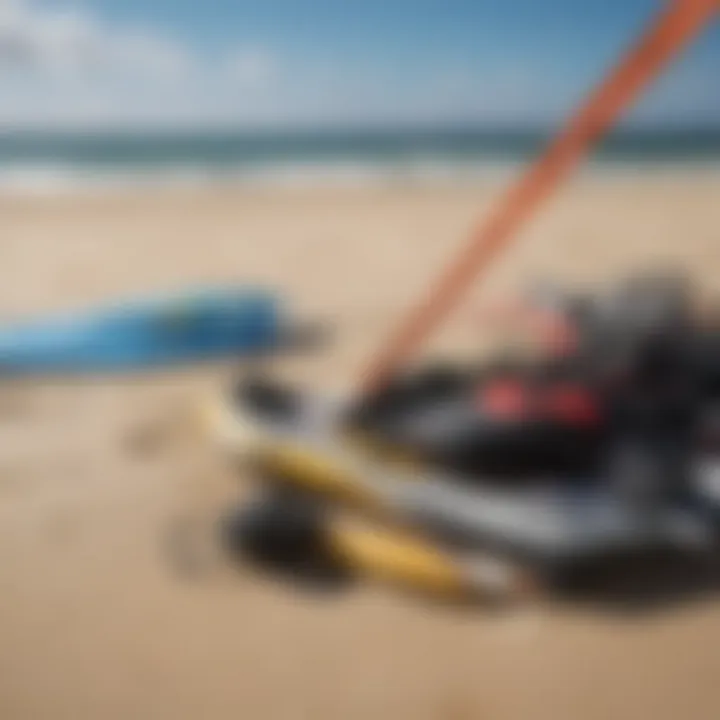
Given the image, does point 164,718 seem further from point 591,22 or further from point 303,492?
point 591,22

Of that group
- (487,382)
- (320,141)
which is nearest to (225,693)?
(487,382)

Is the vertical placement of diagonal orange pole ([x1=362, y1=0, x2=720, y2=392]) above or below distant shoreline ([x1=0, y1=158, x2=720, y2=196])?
below

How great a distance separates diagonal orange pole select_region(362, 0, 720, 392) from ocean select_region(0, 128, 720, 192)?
13 cm

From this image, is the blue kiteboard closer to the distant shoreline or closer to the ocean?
the ocean

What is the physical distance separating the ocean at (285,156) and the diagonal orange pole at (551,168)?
128mm

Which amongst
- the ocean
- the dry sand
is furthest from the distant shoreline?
the dry sand

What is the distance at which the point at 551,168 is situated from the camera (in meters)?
0.70

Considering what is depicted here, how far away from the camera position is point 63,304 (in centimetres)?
84

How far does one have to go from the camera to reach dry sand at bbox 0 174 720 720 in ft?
1.77

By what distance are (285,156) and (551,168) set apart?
0.55 metres

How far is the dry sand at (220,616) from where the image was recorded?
0.54 meters

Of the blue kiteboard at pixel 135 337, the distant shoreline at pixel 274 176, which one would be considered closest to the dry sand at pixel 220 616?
the blue kiteboard at pixel 135 337

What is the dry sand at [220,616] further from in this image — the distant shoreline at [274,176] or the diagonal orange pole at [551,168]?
the distant shoreline at [274,176]

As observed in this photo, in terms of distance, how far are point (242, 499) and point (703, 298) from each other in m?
0.35
